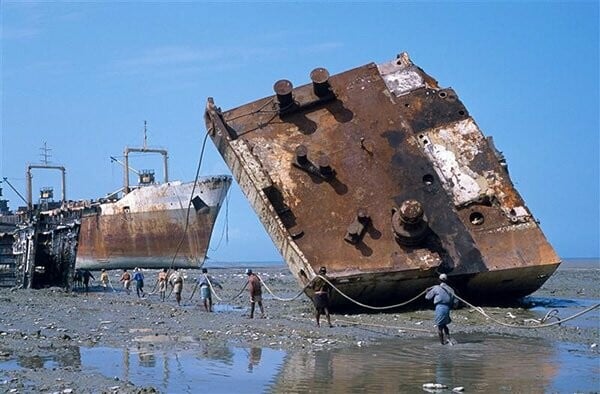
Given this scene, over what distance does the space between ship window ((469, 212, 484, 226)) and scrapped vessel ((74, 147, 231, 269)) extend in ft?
92.1

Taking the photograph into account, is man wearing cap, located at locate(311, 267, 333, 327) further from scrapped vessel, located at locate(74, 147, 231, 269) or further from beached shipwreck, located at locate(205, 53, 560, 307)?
scrapped vessel, located at locate(74, 147, 231, 269)

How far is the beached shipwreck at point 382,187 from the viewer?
1369cm

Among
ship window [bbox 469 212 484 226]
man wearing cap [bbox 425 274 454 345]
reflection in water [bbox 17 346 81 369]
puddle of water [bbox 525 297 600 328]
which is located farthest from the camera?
ship window [bbox 469 212 484 226]

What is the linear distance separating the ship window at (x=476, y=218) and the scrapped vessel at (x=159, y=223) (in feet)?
92.1

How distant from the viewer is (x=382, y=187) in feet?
48.4

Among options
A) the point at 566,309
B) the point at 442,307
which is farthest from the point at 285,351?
the point at 566,309

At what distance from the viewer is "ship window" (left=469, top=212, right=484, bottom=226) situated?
47.3 ft

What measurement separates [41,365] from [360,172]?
7.83 m

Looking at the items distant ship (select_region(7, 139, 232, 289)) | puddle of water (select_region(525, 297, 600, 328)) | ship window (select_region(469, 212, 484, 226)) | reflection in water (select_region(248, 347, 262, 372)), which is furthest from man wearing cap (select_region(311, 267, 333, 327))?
distant ship (select_region(7, 139, 232, 289))

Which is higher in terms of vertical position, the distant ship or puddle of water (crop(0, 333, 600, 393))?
the distant ship

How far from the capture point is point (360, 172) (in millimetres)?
14984

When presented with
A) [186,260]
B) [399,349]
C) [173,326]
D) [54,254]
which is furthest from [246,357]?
[186,260]

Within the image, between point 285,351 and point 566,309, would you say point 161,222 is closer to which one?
point 566,309

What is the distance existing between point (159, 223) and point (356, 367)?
3485 centimetres
